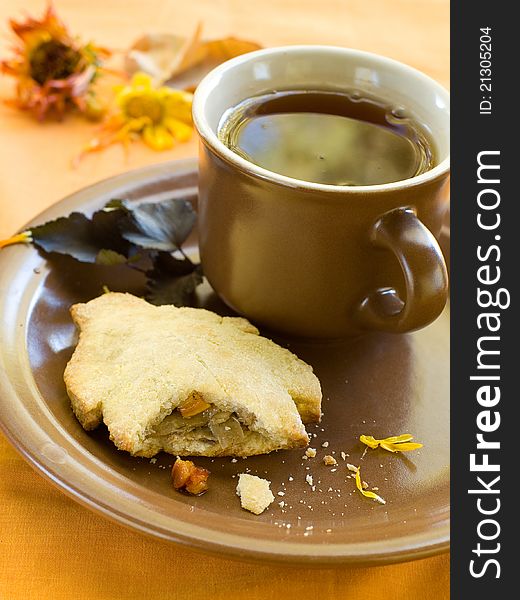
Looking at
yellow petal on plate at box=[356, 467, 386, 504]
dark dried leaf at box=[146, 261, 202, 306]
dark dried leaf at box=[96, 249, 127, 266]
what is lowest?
yellow petal on plate at box=[356, 467, 386, 504]

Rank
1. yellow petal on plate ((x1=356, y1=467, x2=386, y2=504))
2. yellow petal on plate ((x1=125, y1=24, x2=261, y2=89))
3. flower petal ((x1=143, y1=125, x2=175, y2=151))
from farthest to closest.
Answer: yellow petal on plate ((x1=125, y1=24, x2=261, y2=89)) < flower petal ((x1=143, y1=125, x2=175, y2=151)) < yellow petal on plate ((x1=356, y1=467, x2=386, y2=504))

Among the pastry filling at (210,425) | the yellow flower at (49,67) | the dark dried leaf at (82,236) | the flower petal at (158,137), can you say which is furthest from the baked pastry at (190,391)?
the yellow flower at (49,67)

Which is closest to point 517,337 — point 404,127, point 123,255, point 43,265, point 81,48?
point 404,127

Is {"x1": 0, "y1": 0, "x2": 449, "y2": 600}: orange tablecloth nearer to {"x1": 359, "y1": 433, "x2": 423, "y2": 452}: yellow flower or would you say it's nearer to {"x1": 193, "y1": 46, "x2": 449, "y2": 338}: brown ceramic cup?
{"x1": 359, "y1": 433, "x2": 423, "y2": 452}: yellow flower

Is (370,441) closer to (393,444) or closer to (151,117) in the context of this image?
(393,444)

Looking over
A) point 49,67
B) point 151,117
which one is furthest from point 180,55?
point 49,67

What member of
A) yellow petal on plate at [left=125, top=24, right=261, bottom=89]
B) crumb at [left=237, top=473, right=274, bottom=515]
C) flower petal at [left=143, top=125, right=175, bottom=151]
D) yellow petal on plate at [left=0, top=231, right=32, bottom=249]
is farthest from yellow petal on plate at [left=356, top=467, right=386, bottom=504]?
yellow petal on plate at [left=125, top=24, right=261, bottom=89]

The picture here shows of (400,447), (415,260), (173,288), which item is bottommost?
(400,447)
